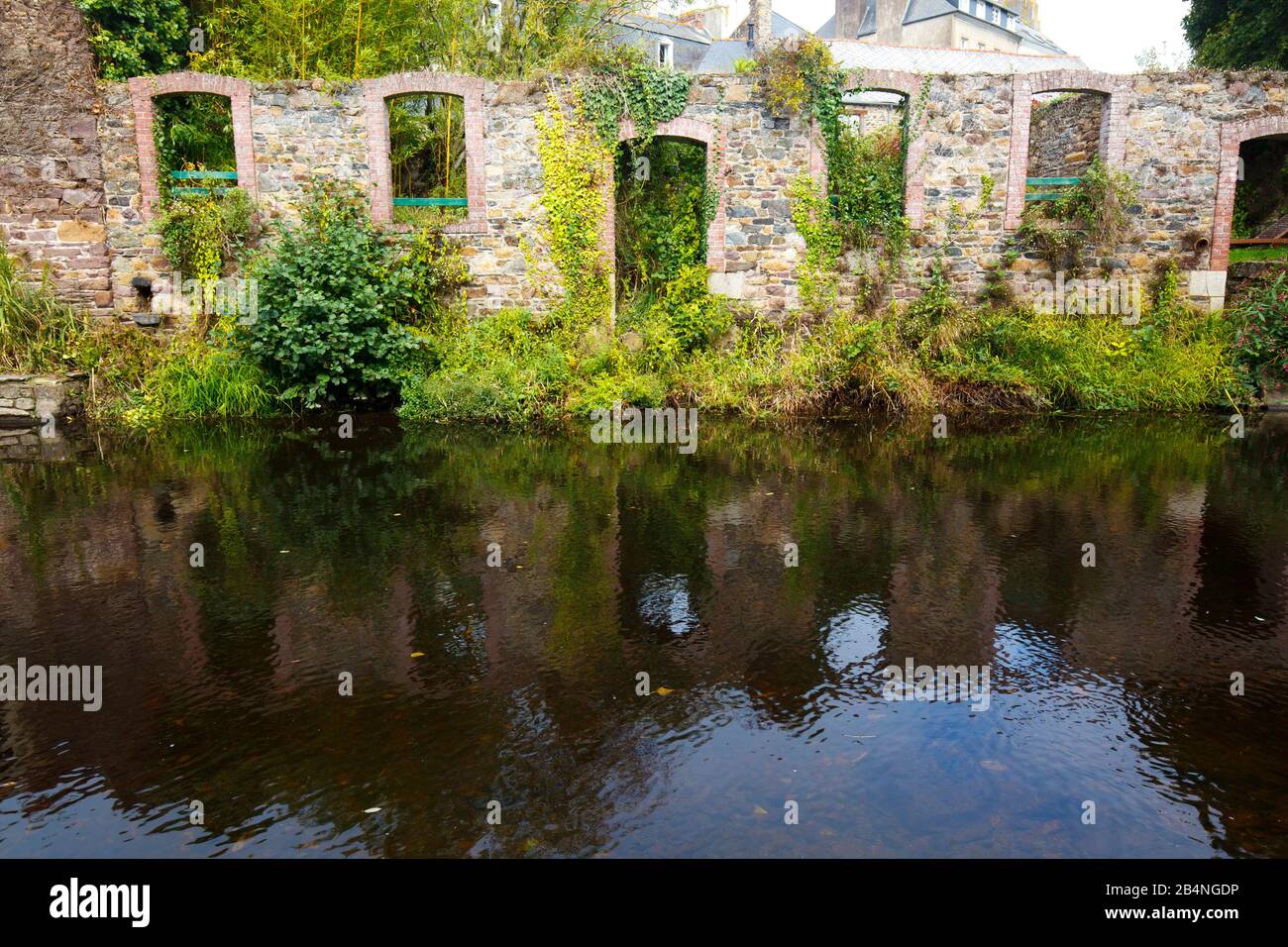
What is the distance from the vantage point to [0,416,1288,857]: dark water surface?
11.1 feet

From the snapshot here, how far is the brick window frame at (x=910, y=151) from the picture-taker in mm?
12609

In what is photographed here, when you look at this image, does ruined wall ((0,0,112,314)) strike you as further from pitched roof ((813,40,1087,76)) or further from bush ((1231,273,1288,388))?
pitched roof ((813,40,1087,76))

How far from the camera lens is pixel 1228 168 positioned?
→ 1293cm

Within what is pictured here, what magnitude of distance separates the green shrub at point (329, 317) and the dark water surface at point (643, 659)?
299 cm

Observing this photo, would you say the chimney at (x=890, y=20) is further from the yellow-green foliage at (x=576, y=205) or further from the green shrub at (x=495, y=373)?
the green shrub at (x=495, y=373)

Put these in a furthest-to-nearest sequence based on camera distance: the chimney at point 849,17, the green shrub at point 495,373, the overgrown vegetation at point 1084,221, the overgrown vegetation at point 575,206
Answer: the chimney at point 849,17 < the overgrown vegetation at point 1084,221 < the overgrown vegetation at point 575,206 < the green shrub at point 495,373

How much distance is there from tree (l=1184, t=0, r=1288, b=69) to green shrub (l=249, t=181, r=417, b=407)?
49.4 ft

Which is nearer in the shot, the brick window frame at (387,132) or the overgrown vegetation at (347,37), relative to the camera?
the brick window frame at (387,132)

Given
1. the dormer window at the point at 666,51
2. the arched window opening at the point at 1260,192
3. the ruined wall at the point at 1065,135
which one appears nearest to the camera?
the ruined wall at the point at 1065,135

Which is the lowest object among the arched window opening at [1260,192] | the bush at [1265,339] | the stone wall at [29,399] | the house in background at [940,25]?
the stone wall at [29,399]

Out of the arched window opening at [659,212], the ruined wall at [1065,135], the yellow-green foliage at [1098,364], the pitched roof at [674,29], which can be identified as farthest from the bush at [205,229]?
the pitched roof at [674,29]

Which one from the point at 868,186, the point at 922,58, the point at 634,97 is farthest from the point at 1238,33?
the point at 922,58

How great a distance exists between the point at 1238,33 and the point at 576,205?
45.3ft

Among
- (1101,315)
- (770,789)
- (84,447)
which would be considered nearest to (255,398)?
(84,447)
